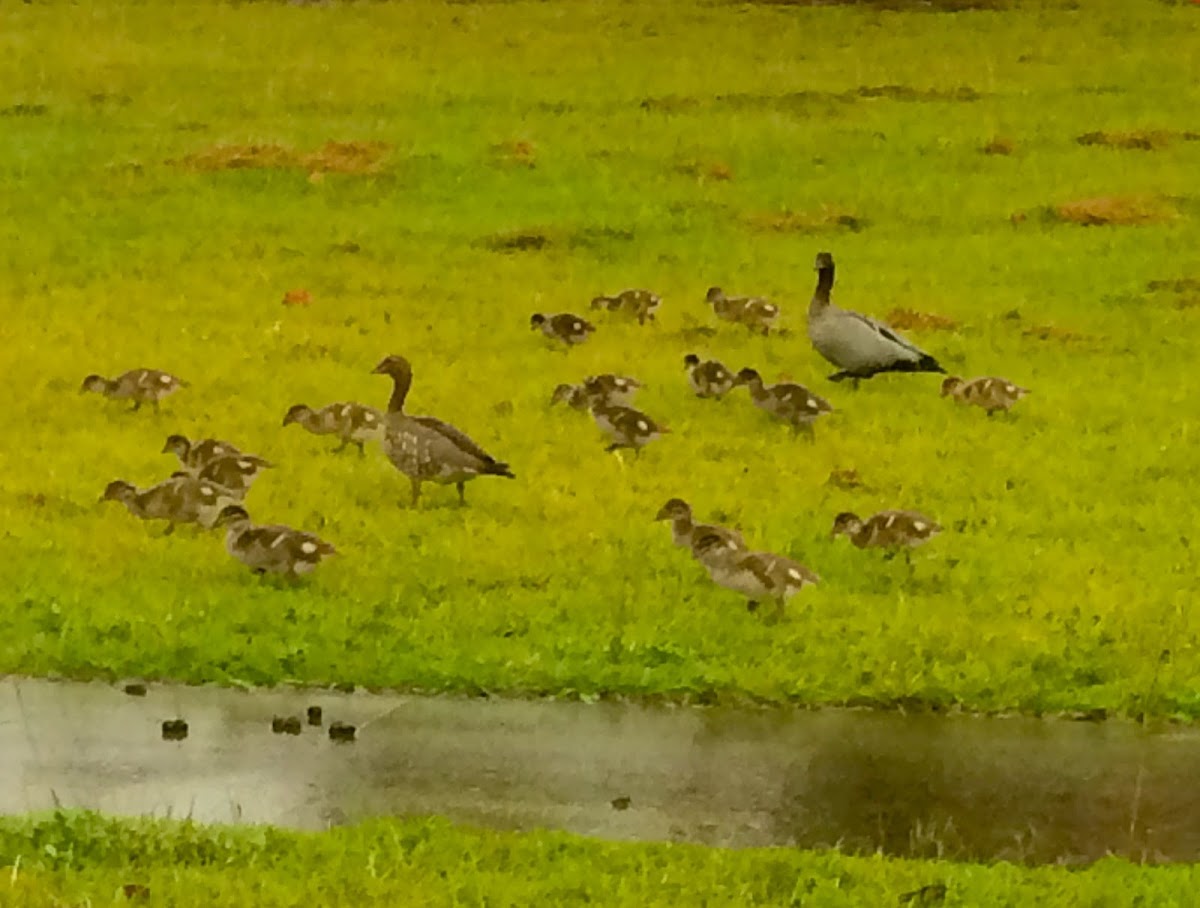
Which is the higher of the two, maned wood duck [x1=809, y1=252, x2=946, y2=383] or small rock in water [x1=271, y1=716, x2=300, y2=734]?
maned wood duck [x1=809, y1=252, x2=946, y2=383]

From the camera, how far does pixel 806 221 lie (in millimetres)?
25516

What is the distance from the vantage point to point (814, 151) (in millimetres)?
29109

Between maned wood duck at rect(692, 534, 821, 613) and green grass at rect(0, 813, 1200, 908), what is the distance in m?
3.00

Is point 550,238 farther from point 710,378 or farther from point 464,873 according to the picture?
point 464,873

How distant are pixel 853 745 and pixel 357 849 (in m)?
2.68

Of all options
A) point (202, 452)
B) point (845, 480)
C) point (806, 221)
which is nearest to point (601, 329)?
point (845, 480)

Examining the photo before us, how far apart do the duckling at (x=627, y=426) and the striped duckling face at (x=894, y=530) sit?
2.62m

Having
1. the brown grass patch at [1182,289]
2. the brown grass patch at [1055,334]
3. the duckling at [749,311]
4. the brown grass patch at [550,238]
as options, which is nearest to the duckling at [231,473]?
the duckling at [749,311]

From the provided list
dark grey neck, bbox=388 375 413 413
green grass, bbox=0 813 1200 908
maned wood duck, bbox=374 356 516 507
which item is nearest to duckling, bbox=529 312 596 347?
dark grey neck, bbox=388 375 413 413

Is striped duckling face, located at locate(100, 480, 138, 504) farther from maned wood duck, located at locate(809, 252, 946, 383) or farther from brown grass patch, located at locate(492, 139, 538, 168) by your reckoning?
brown grass patch, located at locate(492, 139, 538, 168)

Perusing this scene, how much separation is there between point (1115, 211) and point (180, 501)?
1632 cm

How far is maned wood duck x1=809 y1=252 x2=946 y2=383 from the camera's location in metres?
16.8

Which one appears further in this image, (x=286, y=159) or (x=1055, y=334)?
(x=286, y=159)

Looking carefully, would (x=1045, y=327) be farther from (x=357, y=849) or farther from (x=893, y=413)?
(x=357, y=849)
